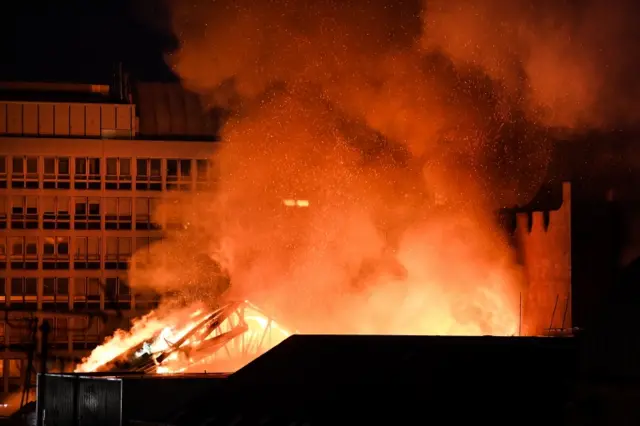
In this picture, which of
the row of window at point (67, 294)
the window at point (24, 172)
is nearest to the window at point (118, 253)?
the row of window at point (67, 294)

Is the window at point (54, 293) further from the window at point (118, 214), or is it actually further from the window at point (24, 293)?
the window at point (118, 214)

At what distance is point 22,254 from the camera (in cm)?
8338

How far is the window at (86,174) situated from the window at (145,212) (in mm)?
2564

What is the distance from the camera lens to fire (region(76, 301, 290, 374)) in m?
55.6

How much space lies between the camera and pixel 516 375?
35781 mm

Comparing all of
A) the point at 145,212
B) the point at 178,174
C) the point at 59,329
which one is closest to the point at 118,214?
the point at 145,212

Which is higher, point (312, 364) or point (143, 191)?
point (143, 191)

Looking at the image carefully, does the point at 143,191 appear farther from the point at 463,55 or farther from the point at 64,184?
the point at 463,55

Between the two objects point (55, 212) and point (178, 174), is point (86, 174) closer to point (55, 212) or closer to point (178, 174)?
point (55, 212)

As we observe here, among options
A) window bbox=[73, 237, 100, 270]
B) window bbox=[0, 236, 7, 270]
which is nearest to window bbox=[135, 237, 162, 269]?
window bbox=[73, 237, 100, 270]

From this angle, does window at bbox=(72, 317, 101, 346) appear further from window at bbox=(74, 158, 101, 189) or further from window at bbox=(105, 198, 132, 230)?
window at bbox=(74, 158, 101, 189)

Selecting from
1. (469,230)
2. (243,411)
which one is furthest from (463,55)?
(243,411)

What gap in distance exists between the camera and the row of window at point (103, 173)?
83125 mm

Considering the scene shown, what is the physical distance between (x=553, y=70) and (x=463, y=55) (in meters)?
3.54
